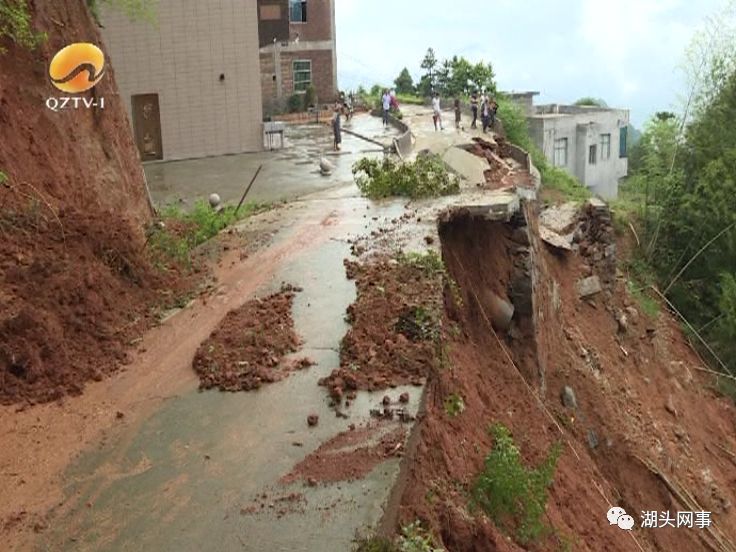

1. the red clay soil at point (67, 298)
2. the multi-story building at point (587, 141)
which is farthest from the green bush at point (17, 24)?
the multi-story building at point (587, 141)

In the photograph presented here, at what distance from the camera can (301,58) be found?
39406 mm

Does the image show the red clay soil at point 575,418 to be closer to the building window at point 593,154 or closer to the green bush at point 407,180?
the green bush at point 407,180

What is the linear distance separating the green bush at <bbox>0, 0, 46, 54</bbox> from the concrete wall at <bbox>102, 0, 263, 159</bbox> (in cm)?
1328

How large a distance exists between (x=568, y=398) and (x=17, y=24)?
9203 mm

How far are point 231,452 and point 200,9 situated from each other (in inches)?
797

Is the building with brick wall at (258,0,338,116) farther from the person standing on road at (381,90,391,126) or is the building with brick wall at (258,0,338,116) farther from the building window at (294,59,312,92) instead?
the person standing on road at (381,90,391,126)

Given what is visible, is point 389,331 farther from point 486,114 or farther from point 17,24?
point 486,114

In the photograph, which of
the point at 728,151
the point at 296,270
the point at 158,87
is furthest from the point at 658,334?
the point at 158,87

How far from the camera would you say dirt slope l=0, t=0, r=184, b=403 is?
7.18m

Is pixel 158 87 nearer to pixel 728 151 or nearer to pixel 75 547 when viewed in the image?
pixel 728 151

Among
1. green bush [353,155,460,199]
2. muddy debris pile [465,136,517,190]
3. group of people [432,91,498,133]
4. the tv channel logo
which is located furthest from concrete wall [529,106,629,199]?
the tv channel logo

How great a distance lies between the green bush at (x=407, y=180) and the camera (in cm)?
1335

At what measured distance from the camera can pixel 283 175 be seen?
2075 cm

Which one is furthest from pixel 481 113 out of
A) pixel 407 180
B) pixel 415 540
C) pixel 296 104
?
pixel 415 540
